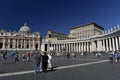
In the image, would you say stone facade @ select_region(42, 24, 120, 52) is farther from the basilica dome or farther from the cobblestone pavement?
the cobblestone pavement

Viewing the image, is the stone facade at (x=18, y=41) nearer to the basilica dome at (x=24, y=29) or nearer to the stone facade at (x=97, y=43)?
the stone facade at (x=97, y=43)

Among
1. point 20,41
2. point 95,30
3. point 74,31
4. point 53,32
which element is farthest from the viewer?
point 53,32

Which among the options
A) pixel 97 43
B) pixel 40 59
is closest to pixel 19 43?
pixel 97 43

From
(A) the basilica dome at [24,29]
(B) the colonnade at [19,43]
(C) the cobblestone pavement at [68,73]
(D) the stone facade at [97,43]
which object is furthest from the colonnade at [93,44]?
(C) the cobblestone pavement at [68,73]

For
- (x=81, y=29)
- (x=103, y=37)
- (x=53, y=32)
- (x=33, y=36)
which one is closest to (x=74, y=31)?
(x=81, y=29)

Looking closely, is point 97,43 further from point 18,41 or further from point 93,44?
point 18,41

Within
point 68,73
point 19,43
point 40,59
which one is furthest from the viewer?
point 19,43

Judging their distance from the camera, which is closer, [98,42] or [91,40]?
[98,42]

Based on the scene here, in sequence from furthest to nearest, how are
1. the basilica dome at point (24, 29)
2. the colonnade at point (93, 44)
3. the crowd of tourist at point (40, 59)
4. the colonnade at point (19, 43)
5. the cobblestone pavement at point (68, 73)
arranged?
the basilica dome at point (24, 29) < the colonnade at point (19, 43) < the colonnade at point (93, 44) < the crowd of tourist at point (40, 59) < the cobblestone pavement at point (68, 73)

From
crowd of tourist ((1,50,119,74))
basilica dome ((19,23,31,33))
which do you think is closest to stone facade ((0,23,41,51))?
basilica dome ((19,23,31,33))

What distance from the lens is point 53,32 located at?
412 ft

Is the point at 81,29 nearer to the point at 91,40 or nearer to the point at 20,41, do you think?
the point at 91,40

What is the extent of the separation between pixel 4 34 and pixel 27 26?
2843cm

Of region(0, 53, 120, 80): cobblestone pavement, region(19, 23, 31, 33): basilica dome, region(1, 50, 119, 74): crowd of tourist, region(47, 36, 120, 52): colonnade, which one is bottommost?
region(0, 53, 120, 80): cobblestone pavement
